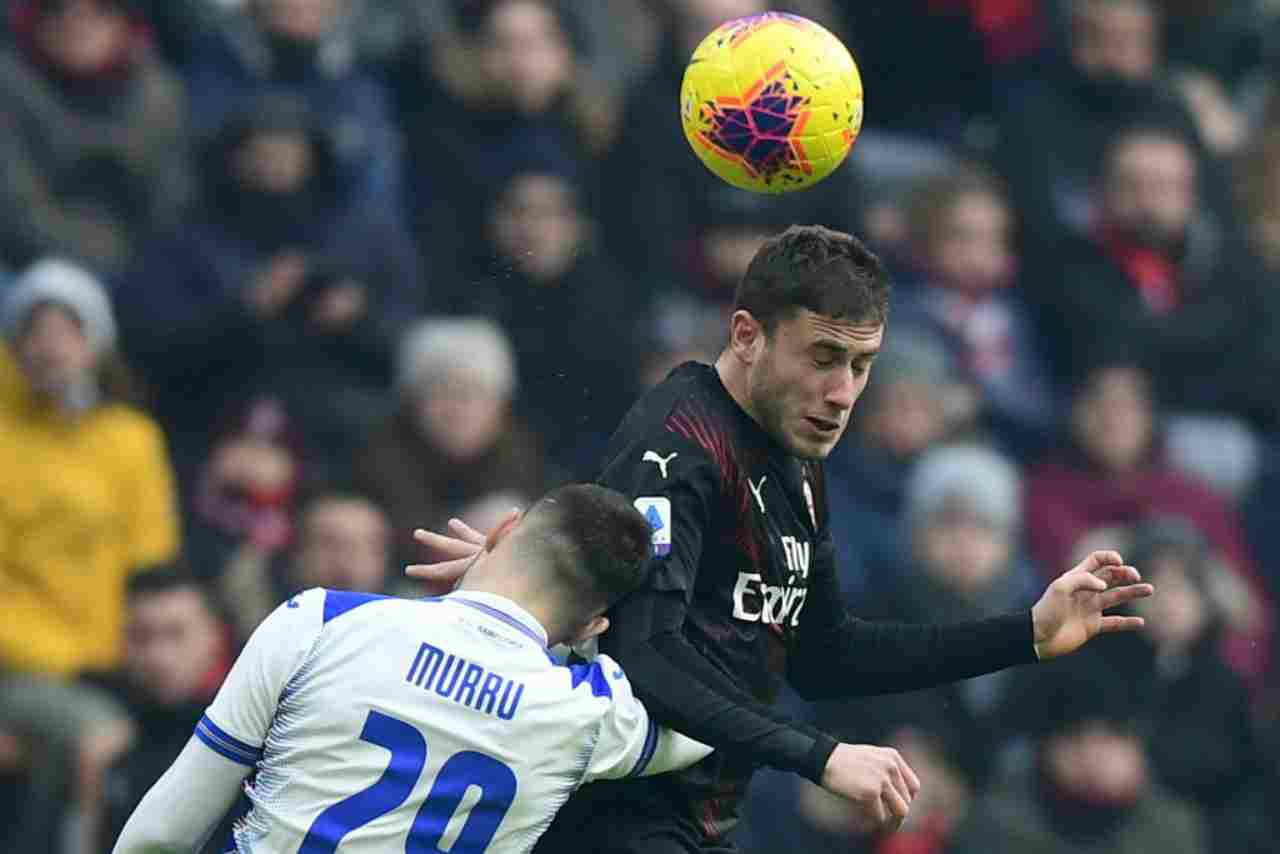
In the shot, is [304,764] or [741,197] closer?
[304,764]

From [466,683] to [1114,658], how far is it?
552 centimetres

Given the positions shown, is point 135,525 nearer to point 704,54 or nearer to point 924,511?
point 924,511

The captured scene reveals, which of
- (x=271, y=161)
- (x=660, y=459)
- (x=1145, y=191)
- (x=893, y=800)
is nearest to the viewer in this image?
(x=893, y=800)

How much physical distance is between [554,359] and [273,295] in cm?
112

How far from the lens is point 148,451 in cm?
927

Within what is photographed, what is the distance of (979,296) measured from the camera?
36.0 feet

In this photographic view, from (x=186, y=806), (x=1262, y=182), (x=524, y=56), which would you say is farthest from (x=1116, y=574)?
(x=1262, y=182)

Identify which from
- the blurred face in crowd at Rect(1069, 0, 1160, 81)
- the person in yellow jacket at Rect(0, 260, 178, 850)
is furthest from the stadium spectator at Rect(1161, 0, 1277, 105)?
the person in yellow jacket at Rect(0, 260, 178, 850)

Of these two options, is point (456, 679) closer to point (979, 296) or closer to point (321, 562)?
point (321, 562)

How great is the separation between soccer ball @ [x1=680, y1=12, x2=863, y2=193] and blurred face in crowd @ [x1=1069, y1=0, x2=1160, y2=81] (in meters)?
5.41

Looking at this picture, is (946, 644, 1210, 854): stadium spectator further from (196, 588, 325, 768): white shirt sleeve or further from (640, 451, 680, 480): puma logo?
(196, 588, 325, 768): white shirt sleeve

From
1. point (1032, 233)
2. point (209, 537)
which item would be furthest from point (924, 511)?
point (209, 537)

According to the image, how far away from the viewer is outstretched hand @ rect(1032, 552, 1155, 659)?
5.71 metres

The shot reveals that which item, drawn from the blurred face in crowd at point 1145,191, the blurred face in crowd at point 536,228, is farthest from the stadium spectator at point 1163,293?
the blurred face in crowd at point 536,228
